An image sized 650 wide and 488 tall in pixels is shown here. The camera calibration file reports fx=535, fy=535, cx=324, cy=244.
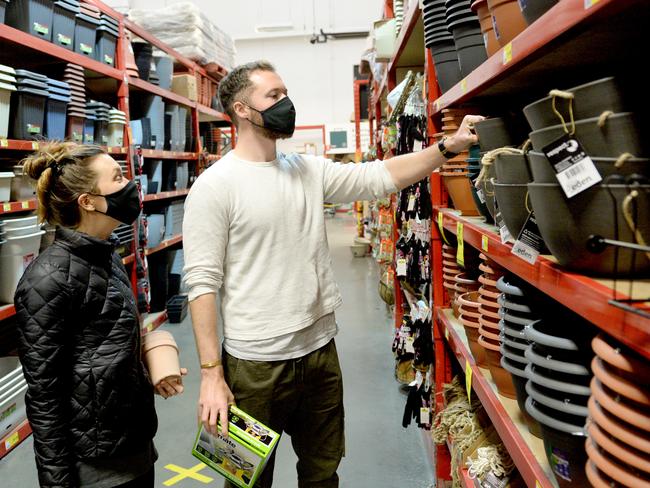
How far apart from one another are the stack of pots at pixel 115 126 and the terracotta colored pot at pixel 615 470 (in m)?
4.34

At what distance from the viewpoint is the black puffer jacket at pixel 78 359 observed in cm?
152

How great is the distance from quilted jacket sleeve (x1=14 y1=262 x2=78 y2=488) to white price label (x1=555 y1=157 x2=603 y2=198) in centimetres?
138

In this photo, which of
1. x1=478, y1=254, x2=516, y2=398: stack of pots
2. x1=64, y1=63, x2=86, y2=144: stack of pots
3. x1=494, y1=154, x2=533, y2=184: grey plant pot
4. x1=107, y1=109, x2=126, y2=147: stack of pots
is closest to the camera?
x1=494, y1=154, x2=533, y2=184: grey plant pot

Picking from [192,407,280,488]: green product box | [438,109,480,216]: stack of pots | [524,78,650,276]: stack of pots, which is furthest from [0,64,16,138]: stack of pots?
[524,78,650,276]: stack of pots

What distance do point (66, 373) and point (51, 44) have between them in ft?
8.78

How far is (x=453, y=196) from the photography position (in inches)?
77.4

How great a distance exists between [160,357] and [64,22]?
288 centimetres

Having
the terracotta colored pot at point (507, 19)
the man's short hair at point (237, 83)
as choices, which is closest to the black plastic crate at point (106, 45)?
the man's short hair at point (237, 83)

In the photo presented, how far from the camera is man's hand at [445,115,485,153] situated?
67.2 inches

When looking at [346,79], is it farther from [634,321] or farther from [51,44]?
[634,321]

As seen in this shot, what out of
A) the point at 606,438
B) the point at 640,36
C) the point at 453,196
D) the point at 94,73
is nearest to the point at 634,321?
the point at 606,438

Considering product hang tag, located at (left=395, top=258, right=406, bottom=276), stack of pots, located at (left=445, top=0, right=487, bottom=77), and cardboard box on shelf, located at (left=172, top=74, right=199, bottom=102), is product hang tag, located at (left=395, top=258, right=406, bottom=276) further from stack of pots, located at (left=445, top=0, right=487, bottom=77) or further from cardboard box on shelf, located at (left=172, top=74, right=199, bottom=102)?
cardboard box on shelf, located at (left=172, top=74, right=199, bottom=102)

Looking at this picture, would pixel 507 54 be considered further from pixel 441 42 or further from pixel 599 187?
pixel 441 42

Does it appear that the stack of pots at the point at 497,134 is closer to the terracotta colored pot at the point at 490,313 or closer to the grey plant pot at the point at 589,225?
the terracotta colored pot at the point at 490,313
